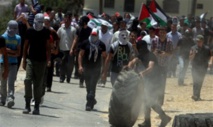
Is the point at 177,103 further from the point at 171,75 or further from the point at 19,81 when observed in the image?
the point at 171,75

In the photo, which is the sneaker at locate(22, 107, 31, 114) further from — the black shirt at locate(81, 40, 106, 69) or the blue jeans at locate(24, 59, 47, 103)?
the black shirt at locate(81, 40, 106, 69)

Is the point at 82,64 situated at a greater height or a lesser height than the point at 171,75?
greater

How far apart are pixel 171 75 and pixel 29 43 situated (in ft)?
44.8

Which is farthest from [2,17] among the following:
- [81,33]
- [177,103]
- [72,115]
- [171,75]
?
[72,115]

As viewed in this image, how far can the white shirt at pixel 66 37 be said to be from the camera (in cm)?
2317

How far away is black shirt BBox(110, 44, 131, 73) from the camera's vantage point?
52.5 ft

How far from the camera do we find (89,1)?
69500mm

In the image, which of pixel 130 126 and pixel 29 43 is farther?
pixel 29 43

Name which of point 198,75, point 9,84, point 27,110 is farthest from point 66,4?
point 27,110

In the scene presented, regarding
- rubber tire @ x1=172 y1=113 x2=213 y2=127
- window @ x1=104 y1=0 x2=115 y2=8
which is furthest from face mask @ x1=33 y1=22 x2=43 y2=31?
window @ x1=104 y1=0 x2=115 y2=8

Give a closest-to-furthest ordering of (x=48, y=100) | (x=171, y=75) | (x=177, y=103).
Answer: (x=48, y=100) < (x=177, y=103) < (x=171, y=75)

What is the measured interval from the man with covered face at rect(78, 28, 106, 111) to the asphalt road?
14.7 inches

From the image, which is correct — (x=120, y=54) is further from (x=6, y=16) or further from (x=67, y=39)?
(x=6, y=16)

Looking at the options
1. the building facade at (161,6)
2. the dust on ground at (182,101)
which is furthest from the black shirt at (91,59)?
the building facade at (161,6)
